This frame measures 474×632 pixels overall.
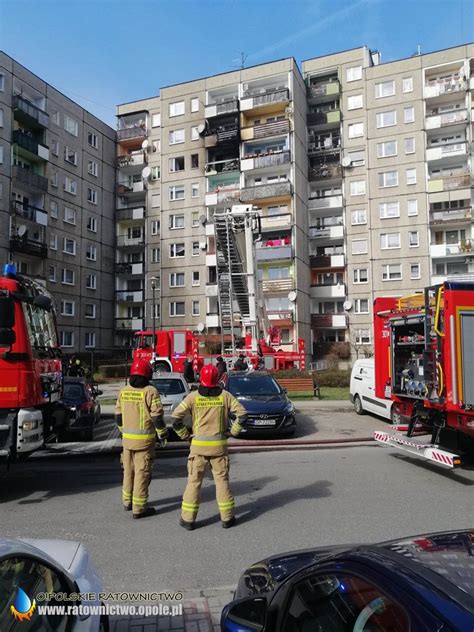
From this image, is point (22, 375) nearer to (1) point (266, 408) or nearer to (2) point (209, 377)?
(2) point (209, 377)

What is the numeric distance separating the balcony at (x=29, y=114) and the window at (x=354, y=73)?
24.2 m

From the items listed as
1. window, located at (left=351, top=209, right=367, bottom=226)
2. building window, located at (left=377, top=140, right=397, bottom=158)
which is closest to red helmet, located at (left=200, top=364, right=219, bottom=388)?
window, located at (left=351, top=209, right=367, bottom=226)

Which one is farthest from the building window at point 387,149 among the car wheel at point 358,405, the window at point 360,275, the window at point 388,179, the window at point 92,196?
the car wheel at point 358,405

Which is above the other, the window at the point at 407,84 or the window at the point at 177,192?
the window at the point at 407,84

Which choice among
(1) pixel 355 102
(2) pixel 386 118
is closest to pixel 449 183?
(2) pixel 386 118

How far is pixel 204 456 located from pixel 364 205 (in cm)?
3580

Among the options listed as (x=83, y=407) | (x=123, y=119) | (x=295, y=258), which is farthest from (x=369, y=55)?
(x=83, y=407)

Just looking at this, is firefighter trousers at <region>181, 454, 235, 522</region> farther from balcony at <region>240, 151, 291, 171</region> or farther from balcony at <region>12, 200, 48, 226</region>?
balcony at <region>240, 151, 291, 171</region>

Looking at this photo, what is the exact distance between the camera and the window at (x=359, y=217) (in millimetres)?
37912

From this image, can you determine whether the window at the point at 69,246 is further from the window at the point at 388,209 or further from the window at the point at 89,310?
the window at the point at 388,209

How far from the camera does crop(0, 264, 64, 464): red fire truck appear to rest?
6027 mm

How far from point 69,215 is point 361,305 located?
24.2 meters

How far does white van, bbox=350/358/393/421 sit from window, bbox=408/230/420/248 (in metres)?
23.8

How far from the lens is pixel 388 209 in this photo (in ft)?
121
